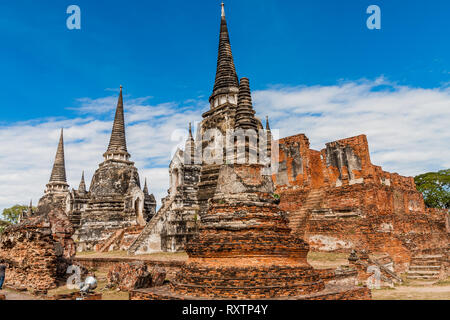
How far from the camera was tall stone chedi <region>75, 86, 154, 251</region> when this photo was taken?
2716 centimetres

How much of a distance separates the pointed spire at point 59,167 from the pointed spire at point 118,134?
1356cm

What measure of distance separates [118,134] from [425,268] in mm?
25791

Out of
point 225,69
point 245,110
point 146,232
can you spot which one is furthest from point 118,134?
point 245,110

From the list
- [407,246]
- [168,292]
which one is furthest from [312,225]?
[168,292]

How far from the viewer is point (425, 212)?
22.3 meters

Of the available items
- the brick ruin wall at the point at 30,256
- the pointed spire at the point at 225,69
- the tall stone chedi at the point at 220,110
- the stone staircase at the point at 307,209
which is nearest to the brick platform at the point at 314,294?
the brick ruin wall at the point at 30,256

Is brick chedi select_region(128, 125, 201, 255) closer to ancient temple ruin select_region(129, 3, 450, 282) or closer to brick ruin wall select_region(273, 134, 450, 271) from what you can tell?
ancient temple ruin select_region(129, 3, 450, 282)

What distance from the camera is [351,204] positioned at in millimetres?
17188

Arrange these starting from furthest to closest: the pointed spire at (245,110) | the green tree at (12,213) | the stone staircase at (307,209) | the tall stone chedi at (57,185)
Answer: the green tree at (12,213) < the tall stone chedi at (57,185) < the stone staircase at (307,209) < the pointed spire at (245,110)

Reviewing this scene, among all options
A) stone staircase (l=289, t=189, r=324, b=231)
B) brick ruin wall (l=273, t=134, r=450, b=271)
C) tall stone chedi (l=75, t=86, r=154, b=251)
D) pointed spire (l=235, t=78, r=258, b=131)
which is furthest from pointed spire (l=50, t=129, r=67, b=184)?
pointed spire (l=235, t=78, r=258, b=131)

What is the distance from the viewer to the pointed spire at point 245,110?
1004 centimetres

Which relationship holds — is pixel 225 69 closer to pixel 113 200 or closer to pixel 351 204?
pixel 351 204

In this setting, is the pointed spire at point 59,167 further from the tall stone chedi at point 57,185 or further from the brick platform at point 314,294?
the brick platform at point 314,294
